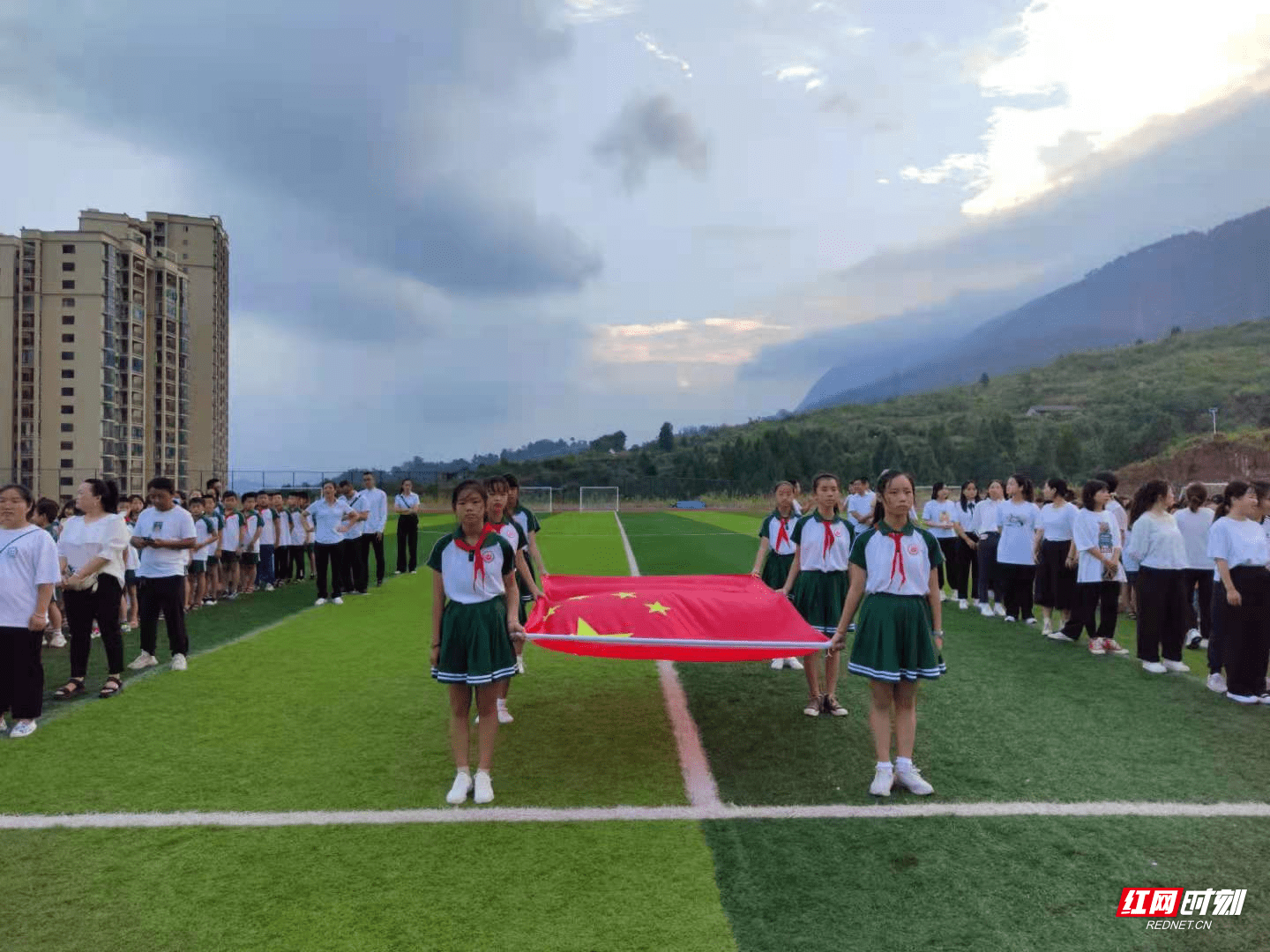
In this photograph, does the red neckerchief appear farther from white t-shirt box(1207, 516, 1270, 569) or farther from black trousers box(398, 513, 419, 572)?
black trousers box(398, 513, 419, 572)

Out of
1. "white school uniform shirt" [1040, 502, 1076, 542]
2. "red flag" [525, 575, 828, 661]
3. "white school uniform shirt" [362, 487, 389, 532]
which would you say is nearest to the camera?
"red flag" [525, 575, 828, 661]

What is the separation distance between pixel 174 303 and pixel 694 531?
1843 inches

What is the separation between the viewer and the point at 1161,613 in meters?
8.16

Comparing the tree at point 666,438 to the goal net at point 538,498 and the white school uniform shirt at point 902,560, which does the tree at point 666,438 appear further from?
the white school uniform shirt at point 902,560

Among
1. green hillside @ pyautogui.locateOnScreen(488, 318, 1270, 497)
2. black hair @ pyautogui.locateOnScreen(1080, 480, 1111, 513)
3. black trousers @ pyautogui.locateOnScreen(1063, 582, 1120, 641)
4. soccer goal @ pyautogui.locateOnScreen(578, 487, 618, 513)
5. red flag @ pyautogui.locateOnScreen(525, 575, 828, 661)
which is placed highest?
green hillside @ pyautogui.locateOnScreen(488, 318, 1270, 497)

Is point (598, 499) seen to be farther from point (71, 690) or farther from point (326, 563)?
point (71, 690)

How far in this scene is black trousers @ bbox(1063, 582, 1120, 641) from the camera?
29.6 ft

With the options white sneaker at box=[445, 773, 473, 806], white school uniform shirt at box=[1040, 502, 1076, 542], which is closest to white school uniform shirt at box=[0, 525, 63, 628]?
white sneaker at box=[445, 773, 473, 806]

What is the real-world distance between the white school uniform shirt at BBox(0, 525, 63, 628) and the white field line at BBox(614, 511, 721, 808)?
474 centimetres

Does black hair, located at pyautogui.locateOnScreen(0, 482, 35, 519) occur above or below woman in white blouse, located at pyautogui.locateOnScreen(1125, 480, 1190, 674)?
above

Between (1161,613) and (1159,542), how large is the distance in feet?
2.52

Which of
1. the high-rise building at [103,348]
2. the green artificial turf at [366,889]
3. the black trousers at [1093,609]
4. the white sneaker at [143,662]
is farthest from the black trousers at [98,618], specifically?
the high-rise building at [103,348]

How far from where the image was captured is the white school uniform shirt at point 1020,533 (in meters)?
10.5

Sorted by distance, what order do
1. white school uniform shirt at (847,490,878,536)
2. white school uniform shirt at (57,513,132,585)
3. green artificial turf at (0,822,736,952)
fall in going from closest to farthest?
green artificial turf at (0,822,736,952)
white school uniform shirt at (57,513,132,585)
white school uniform shirt at (847,490,878,536)
